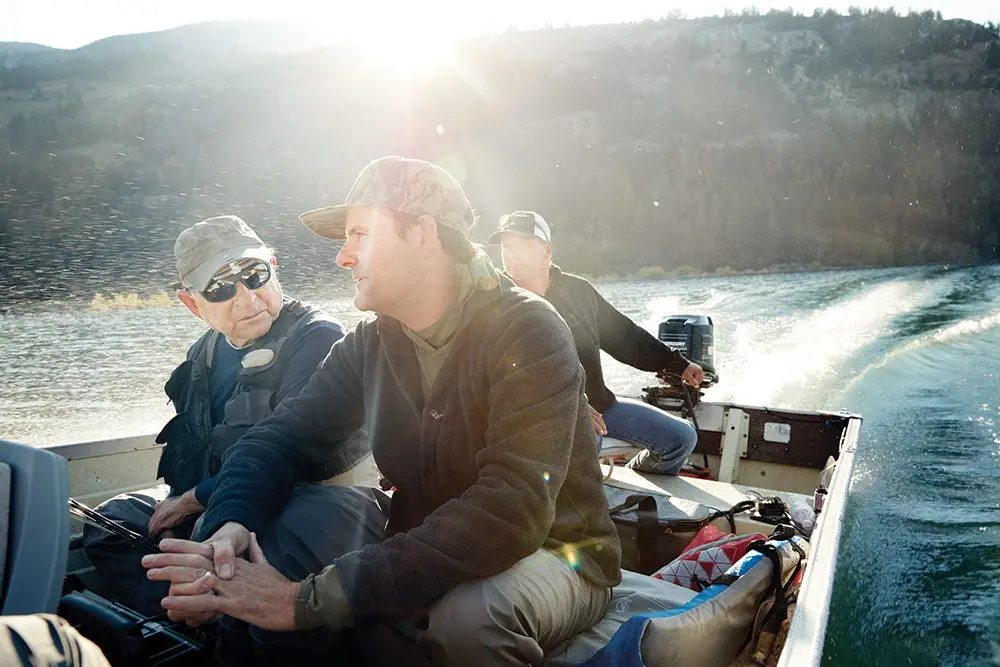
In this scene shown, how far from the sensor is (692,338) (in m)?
5.22

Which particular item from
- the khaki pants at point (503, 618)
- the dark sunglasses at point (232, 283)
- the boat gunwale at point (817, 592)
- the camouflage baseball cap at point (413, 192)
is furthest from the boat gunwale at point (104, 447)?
the boat gunwale at point (817, 592)

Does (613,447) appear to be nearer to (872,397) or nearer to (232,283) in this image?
(232,283)

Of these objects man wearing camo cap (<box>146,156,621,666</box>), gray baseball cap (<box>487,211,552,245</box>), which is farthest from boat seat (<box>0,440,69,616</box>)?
gray baseball cap (<box>487,211,552,245</box>)

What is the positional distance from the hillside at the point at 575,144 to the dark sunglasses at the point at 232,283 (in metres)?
26.7

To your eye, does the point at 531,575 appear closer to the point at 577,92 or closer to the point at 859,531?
the point at 859,531

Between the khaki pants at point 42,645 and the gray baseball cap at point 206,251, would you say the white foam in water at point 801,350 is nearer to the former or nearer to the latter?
the gray baseball cap at point 206,251

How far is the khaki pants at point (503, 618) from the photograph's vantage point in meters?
1.48

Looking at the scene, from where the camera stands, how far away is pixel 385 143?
62.8m

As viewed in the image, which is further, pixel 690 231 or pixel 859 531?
pixel 690 231

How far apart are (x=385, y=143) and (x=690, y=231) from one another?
87.7 feet

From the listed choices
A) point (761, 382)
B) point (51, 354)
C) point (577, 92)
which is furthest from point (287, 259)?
point (577, 92)

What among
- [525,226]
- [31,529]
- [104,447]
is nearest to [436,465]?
[31,529]

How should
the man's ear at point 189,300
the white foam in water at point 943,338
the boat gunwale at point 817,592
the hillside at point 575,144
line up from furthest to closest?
the hillside at point 575,144 < the white foam in water at point 943,338 < the man's ear at point 189,300 < the boat gunwale at point 817,592

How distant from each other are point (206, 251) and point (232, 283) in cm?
14
